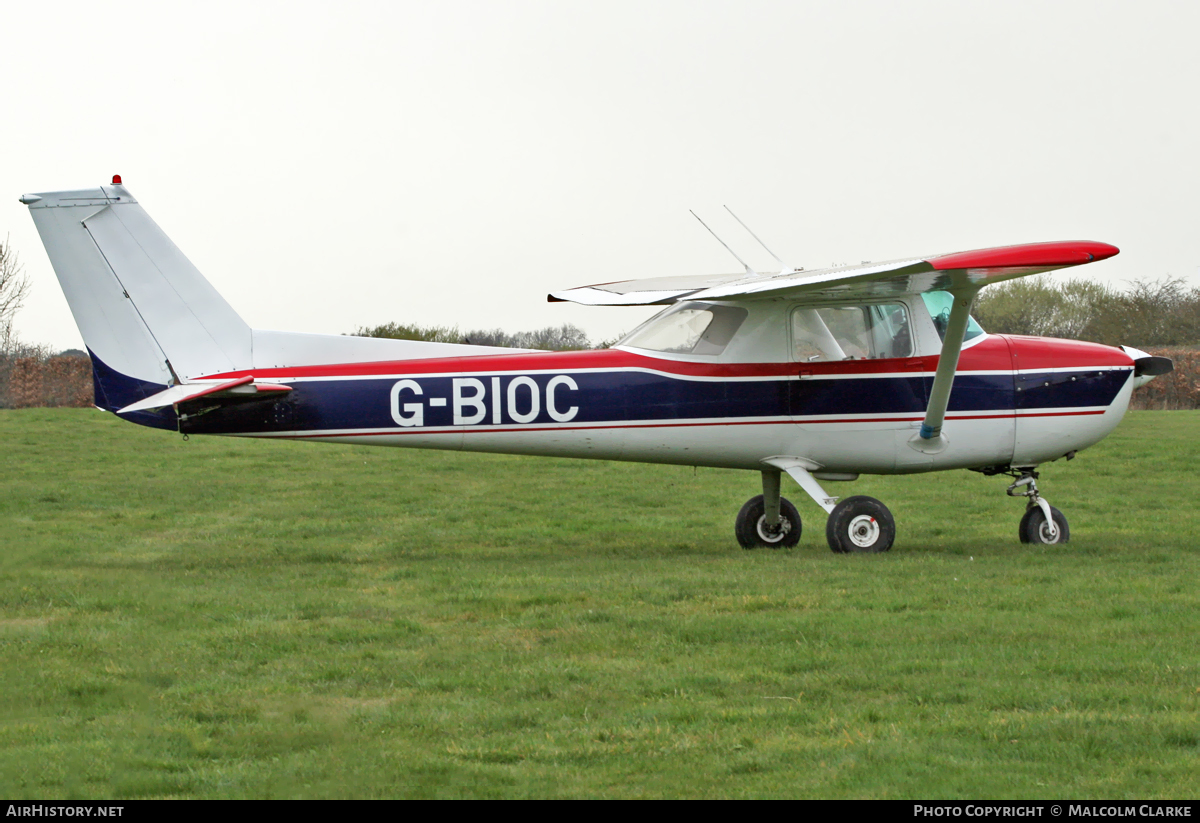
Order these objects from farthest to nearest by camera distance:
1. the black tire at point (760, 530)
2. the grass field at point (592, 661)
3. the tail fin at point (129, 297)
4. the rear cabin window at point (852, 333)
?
the black tire at point (760, 530)
the rear cabin window at point (852, 333)
the tail fin at point (129, 297)
the grass field at point (592, 661)

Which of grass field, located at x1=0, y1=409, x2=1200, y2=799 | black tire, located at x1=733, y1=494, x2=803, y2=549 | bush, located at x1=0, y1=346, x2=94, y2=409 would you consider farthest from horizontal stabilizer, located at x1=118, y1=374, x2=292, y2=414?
bush, located at x1=0, y1=346, x2=94, y2=409

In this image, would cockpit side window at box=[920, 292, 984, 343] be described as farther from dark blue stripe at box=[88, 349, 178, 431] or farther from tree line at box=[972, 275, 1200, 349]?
tree line at box=[972, 275, 1200, 349]

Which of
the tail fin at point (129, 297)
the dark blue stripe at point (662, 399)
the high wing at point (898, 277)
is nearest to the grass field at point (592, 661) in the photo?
the dark blue stripe at point (662, 399)

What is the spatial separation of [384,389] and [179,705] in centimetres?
497

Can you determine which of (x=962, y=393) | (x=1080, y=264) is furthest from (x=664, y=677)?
(x=962, y=393)

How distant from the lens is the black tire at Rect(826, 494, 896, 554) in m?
10.5

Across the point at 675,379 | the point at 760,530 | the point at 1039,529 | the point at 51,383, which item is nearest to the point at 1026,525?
the point at 1039,529

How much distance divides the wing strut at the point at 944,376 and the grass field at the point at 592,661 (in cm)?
105

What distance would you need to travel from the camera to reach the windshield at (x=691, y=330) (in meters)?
10.7

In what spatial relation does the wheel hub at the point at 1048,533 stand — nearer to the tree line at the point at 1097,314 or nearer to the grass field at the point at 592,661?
the grass field at the point at 592,661

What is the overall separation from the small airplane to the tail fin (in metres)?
0.01

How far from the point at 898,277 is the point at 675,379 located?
6.93 ft

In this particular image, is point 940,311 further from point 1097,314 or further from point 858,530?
point 1097,314

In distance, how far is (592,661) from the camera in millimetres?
6500
